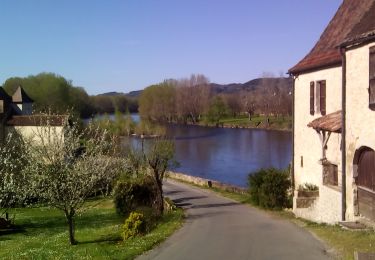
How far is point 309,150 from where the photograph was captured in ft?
69.1

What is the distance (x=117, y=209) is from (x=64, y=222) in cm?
265

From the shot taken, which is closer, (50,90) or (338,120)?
(338,120)

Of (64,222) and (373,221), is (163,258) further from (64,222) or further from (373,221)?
(64,222)

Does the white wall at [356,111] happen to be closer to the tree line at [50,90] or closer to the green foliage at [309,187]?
the green foliage at [309,187]

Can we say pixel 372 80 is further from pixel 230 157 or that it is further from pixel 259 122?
pixel 259 122

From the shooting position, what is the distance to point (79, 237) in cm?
1866

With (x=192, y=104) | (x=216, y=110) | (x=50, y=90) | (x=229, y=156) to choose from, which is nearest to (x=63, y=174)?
(x=229, y=156)

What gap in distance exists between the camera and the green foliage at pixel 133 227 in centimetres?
1678

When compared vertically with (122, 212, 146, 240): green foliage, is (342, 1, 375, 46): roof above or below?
above

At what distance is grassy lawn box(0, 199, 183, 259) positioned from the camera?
13781 mm

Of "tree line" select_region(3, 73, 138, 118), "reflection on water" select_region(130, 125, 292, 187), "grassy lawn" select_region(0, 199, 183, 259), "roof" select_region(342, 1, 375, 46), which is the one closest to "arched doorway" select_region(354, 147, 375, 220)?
"roof" select_region(342, 1, 375, 46)

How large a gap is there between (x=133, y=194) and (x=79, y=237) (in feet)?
19.5

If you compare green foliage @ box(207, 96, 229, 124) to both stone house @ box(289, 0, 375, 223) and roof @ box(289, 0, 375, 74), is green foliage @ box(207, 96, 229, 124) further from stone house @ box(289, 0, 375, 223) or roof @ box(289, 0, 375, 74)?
stone house @ box(289, 0, 375, 223)

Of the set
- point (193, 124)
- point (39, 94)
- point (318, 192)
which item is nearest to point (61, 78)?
point (39, 94)
